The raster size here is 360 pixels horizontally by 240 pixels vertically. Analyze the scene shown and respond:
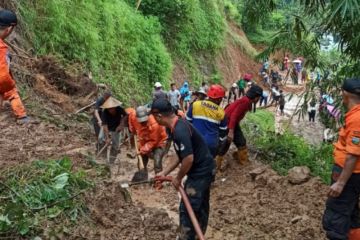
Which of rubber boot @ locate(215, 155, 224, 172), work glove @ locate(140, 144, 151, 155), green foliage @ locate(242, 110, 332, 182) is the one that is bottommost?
green foliage @ locate(242, 110, 332, 182)

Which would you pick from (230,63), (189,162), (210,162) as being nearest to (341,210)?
(210,162)

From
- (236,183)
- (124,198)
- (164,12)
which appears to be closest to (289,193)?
(236,183)

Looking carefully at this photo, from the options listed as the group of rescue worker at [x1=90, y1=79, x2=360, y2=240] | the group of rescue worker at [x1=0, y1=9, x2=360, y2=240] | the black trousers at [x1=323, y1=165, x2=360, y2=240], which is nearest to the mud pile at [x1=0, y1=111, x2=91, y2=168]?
the group of rescue worker at [x1=0, y1=9, x2=360, y2=240]

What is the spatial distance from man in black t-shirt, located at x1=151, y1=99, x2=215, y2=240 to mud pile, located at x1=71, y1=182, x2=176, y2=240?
1.90 ft

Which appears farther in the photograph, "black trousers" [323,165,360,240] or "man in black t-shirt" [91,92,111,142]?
"man in black t-shirt" [91,92,111,142]

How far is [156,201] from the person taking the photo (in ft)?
22.0

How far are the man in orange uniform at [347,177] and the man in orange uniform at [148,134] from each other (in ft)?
11.1

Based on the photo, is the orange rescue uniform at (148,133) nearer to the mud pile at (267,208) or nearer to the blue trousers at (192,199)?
the mud pile at (267,208)

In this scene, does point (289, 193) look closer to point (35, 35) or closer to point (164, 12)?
point (35, 35)

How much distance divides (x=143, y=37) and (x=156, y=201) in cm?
1091

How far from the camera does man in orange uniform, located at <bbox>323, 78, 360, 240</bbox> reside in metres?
3.72

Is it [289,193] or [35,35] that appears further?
[35,35]

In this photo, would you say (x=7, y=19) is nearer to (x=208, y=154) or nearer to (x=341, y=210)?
(x=208, y=154)

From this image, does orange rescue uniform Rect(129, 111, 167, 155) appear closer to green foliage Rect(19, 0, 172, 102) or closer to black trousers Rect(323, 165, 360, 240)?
black trousers Rect(323, 165, 360, 240)
